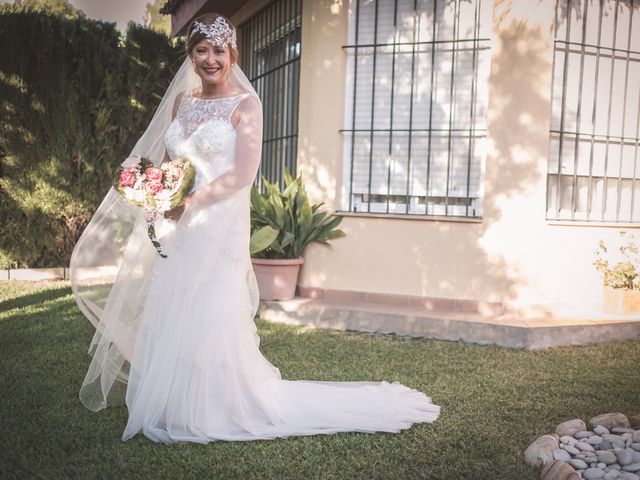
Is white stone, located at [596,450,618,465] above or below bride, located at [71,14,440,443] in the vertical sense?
below

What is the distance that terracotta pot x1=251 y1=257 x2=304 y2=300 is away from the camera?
6.30 metres

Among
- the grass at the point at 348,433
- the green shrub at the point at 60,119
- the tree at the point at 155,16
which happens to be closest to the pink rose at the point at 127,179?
the grass at the point at 348,433

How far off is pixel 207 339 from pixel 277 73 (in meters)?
5.09

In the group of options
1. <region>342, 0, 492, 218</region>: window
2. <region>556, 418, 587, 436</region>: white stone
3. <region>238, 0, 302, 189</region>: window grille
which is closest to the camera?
<region>556, 418, 587, 436</region>: white stone

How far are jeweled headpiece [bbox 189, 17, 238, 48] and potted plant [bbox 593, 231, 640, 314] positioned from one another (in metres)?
4.49

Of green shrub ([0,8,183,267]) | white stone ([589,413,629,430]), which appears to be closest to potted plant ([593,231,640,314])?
white stone ([589,413,629,430])

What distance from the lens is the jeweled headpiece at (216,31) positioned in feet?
11.0

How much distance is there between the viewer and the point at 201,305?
11.1ft

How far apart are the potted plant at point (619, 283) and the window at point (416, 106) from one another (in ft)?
4.48

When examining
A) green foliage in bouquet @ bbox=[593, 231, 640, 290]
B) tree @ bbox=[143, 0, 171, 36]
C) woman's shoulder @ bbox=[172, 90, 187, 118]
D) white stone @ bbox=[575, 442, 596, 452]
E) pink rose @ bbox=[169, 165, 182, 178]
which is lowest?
white stone @ bbox=[575, 442, 596, 452]

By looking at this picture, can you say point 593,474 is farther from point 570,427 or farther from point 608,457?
point 570,427

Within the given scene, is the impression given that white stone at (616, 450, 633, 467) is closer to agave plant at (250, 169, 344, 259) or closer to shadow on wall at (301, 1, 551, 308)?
shadow on wall at (301, 1, 551, 308)

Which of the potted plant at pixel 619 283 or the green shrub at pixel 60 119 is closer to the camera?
the potted plant at pixel 619 283

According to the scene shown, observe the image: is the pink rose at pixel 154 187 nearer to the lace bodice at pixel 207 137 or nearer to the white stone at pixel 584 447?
the lace bodice at pixel 207 137
